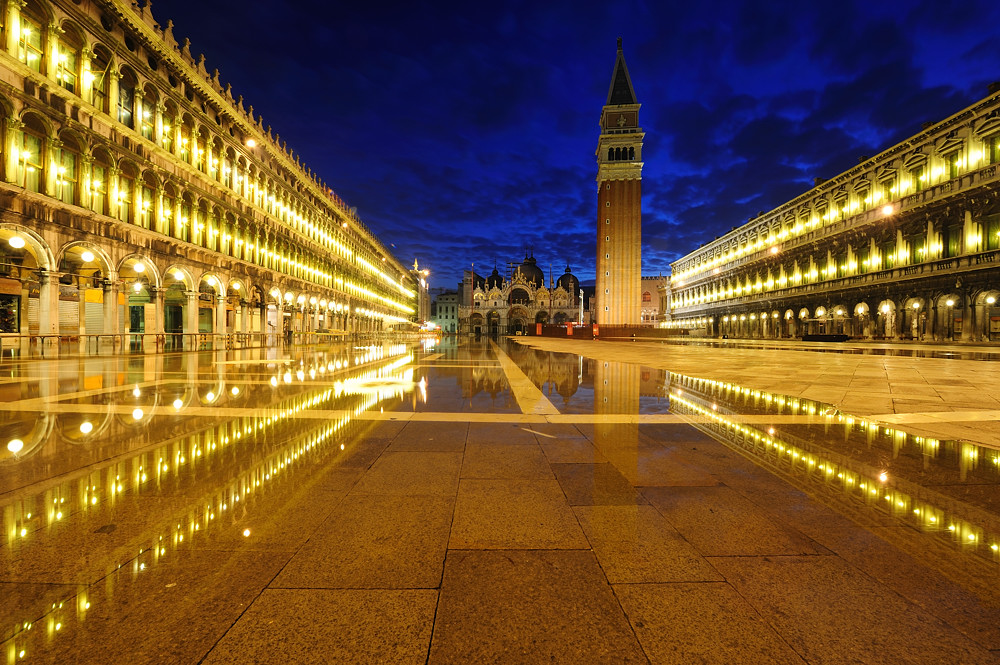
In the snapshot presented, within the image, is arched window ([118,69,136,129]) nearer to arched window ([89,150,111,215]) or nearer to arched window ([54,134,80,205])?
Result: arched window ([89,150,111,215])

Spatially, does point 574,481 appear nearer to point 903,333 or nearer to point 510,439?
point 510,439

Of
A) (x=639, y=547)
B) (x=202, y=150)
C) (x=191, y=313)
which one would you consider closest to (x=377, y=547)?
(x=639, y=547)

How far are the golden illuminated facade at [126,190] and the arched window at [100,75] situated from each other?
0.05 metres

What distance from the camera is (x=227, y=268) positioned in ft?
100

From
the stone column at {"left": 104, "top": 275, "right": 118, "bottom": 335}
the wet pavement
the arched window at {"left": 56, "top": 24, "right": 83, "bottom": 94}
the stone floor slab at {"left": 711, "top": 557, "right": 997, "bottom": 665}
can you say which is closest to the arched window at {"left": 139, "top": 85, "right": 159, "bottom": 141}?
the arched window at {"left": 56, "top": 24, "right": 83, "bottom": 94}

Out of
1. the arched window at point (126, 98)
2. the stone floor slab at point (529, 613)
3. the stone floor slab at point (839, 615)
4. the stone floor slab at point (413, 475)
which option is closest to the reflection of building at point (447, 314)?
the arched window at point (126, 98)

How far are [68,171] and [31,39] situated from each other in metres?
5.04

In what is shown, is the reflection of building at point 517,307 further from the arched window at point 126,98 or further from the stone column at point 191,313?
the arched window at point 126,98

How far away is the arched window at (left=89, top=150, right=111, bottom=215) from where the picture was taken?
20281 millimetres

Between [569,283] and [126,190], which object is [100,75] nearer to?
[126,190]

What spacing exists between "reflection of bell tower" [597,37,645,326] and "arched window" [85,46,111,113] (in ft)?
196

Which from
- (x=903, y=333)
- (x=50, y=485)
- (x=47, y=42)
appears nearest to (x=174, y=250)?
(x=47, y=42)

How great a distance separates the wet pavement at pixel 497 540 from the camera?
1879 millimetres

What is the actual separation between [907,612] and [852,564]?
46cm
